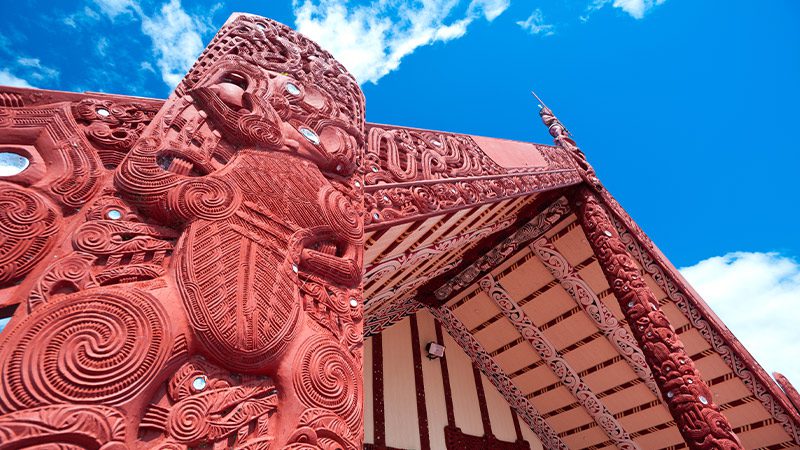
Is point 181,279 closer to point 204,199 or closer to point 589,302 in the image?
point 204,199

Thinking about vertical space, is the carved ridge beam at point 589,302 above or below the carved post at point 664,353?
above

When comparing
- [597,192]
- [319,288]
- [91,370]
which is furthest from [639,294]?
[91,370]

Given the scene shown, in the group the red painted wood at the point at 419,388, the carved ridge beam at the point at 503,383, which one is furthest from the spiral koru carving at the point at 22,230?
the carved ridge beam at the point at 503,383

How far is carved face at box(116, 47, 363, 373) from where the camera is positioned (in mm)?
906

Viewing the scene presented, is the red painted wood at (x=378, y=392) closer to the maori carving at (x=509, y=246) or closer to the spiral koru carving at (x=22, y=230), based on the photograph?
the maori carving at (x=509, y=246)

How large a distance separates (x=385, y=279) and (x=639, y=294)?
1776mm

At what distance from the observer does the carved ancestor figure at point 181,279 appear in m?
0.70

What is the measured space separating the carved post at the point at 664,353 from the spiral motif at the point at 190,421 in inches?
96.3

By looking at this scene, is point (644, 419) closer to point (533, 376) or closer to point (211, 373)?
point (533, 376)

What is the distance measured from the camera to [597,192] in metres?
3.96

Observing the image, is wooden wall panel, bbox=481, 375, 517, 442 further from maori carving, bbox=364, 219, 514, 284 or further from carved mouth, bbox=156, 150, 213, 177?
carved mouth, bbox=156, 150, 213, 177

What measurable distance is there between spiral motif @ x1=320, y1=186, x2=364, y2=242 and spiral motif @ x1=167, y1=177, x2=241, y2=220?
0.88 ft

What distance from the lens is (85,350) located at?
0.71 metres

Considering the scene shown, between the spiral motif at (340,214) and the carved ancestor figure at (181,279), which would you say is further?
the spiral motif at (340,214)
